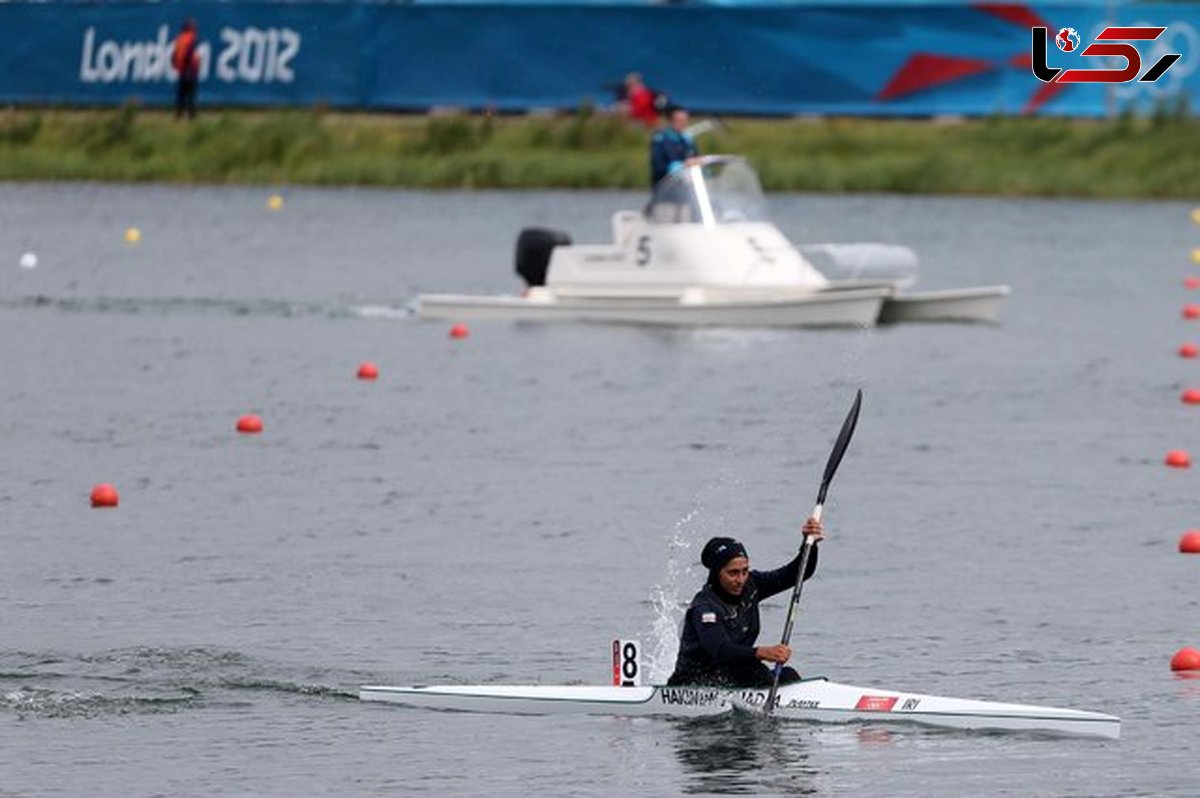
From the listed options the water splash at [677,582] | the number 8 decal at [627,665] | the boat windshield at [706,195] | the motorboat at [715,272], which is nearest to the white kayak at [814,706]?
the number 8 decal at [627,665]

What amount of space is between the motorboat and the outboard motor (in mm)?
13

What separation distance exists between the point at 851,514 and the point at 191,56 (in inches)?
1428

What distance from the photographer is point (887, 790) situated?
1848 cm

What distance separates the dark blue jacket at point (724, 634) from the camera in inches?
773

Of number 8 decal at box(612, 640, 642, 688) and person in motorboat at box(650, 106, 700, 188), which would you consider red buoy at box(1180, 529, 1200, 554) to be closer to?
number 8 decal at box(612, 640, 642, 688)

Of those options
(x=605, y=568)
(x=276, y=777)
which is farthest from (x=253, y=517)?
(x=276, y=777)

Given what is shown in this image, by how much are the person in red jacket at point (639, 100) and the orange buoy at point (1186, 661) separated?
38476mm

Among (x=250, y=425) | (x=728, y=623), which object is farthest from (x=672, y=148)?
(x=728, y=623)

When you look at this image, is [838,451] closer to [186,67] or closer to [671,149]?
[671,149]

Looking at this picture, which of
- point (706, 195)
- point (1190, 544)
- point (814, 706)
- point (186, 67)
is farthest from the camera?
point (186, 67)

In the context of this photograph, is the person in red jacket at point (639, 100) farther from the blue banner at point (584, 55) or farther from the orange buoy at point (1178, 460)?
the orange buoy at point (1178, 460)

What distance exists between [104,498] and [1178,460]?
397 inches

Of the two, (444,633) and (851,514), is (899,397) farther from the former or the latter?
(444,633)

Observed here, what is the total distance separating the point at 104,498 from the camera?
92.5ft
